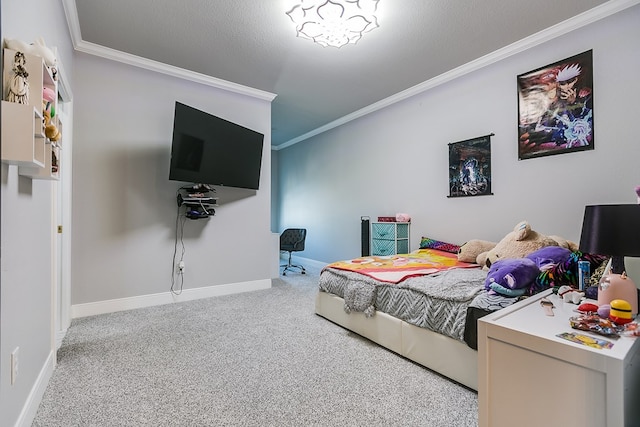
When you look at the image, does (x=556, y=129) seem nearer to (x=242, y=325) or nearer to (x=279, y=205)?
(x=242, y=325)

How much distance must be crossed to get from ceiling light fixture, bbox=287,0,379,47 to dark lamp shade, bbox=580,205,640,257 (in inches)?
82.3

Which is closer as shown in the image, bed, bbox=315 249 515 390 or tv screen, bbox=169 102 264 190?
bed, bbox=315 249 515 390

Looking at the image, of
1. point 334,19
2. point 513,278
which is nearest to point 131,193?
point 334,19

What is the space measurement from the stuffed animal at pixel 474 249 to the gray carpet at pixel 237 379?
4.55 feet

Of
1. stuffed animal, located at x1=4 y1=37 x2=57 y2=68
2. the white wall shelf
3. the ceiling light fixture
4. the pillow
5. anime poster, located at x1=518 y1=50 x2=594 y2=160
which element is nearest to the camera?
the white wall shelf

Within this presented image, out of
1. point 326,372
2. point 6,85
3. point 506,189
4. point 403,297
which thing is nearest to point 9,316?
point 6,85

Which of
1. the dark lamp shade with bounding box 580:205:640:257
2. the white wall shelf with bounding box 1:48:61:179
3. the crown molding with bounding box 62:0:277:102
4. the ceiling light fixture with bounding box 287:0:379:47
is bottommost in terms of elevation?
the dark lamp shade with bounding box 580:205:640:257

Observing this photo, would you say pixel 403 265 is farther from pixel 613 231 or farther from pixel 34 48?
pixel 34 48

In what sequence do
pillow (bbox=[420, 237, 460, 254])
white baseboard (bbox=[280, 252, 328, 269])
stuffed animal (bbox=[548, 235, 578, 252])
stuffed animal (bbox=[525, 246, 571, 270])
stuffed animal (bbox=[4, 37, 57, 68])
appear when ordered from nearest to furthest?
stuffed animal (bbox=[4, 37, 57, 68]) < stuffed animal (bbox=[525, 246, 571, 270]) < stuffed animal (bbox=[548, 235, 578, 252]) < pillow (bbox=[420, 237, 460, 254]) < white baseboard (bbox=[280, 252, 328, 269])

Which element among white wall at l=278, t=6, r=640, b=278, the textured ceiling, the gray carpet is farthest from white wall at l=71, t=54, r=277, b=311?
white wall at l=278, t=6, r=640, b=278

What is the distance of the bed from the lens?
192cm

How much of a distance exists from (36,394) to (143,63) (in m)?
3.16

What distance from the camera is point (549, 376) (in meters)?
1.13

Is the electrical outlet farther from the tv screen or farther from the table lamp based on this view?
the table lamp
